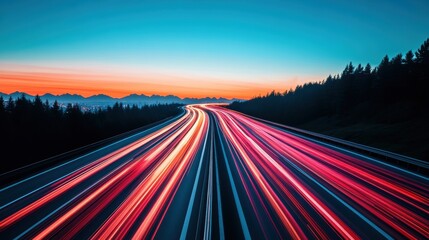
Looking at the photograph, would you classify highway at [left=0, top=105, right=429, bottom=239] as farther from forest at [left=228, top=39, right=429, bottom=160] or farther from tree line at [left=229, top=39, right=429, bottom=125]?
tree line at [left=229, top=39, right=429, bottom=125]

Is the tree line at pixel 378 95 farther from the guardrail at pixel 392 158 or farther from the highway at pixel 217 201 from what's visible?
the highway at pixel 217 201

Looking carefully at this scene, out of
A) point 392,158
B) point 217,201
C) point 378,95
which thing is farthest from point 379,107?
point 217,201

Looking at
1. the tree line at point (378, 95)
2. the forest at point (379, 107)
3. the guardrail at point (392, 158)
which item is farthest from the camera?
the tree line at point (378, 95)

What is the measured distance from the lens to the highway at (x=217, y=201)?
24.7ft

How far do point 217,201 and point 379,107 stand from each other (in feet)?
217

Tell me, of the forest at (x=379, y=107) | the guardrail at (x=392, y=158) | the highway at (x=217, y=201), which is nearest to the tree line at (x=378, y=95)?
the forest at (x=379, y=107)

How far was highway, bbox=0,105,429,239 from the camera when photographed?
7.52 meters

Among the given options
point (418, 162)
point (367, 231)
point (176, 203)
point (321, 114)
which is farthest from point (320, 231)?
point (321, 114)

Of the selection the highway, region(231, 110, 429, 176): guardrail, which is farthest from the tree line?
the highway

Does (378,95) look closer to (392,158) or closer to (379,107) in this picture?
(379,107)

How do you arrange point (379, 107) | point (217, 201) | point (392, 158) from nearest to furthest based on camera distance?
point (217, 201) < point (392, 158) < point (379, 107)

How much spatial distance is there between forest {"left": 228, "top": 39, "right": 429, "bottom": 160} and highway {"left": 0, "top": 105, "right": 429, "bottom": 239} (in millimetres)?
16890

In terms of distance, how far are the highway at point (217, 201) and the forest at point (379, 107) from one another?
1689 centimetres

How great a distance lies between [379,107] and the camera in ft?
207
